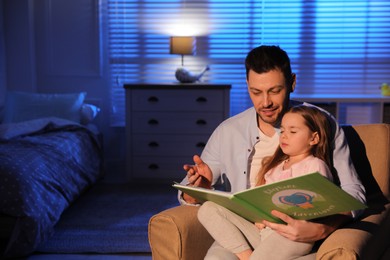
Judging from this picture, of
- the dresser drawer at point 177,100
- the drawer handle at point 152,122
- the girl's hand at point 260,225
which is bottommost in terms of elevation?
the drawer handle at point 152,122

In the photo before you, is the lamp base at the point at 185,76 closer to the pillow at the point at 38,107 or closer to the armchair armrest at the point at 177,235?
the pillow at the point at 38,107

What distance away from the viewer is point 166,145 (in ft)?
16.0

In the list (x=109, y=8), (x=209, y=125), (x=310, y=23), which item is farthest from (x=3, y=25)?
(x=310, y=23)

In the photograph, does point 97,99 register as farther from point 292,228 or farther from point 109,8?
point 292,228

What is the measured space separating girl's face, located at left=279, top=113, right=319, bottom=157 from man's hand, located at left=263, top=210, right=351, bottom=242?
0.30 meters

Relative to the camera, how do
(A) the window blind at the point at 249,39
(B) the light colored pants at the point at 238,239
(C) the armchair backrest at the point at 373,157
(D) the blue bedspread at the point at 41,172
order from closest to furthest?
(B) the light colored pants at the point at 238,239 → (C) the armchair backrest at the point at 373,157 → (D) the blue bedspread at the point at 41,172 → (A) the window blind at the point at 249,39

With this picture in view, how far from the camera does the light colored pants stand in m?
1.81

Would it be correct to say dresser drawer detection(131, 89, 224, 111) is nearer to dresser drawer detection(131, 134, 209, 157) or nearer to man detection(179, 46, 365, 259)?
dresser drawer detection(131, 134, 209, 157)

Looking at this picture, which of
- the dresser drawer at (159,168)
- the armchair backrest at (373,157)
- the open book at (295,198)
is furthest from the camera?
the dresser drawer at (159,168)

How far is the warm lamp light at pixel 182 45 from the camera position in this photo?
497cm

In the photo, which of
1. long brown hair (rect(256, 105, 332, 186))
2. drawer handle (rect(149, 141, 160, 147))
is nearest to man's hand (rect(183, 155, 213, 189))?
long brown hair (rect(256, 105, 332, 186))

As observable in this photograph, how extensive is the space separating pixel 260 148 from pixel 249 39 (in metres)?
3.24

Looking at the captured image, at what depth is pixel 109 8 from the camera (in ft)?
17.7

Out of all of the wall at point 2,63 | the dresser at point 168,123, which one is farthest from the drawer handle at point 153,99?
the wall at point 2,63
